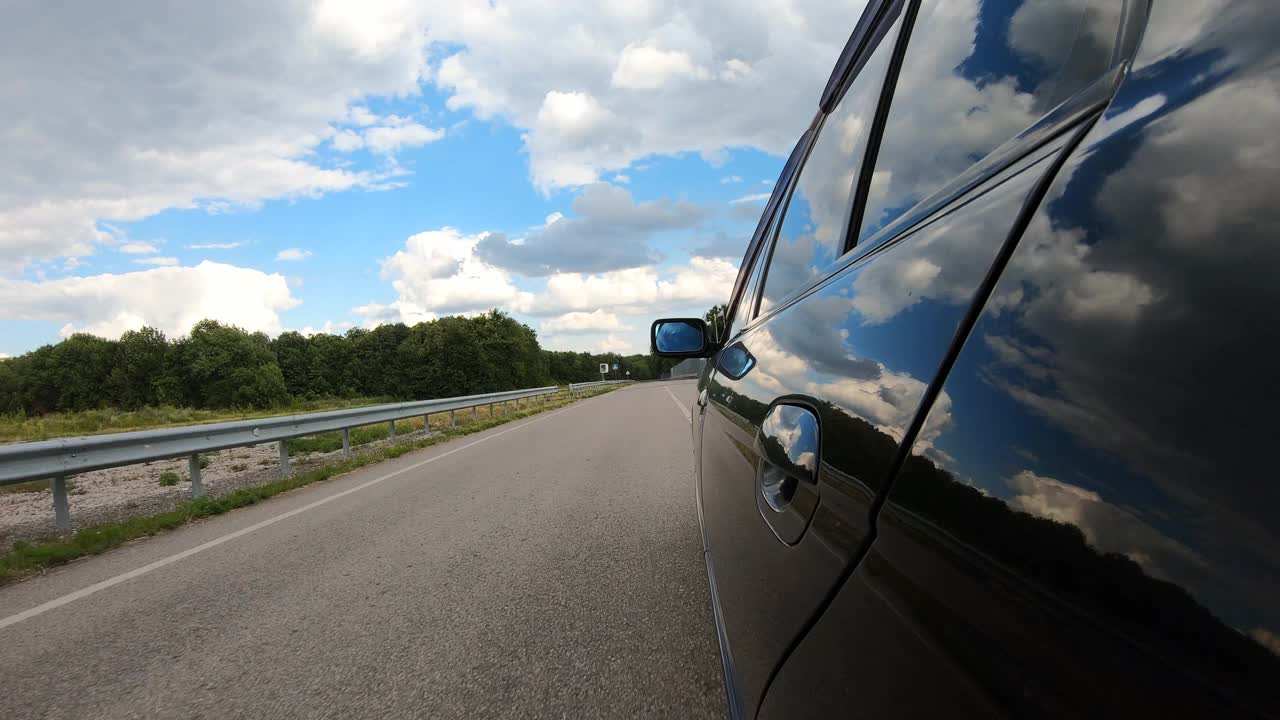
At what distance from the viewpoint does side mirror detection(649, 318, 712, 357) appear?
3967 mm

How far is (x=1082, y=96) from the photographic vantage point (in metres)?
0.81

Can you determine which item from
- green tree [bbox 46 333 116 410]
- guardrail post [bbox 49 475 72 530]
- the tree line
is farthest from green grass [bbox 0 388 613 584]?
green tree [bbox 46 333 116 410]

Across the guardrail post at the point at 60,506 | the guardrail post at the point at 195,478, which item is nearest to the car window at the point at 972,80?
the guardrail post at the point at 60,506

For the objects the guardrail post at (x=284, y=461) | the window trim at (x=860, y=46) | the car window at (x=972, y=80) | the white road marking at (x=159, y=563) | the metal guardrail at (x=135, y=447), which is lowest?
the white road marking at (x=159, y=563)

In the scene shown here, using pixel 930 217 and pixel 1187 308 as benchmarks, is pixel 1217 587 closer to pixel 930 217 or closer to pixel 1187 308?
pixel 1187 308

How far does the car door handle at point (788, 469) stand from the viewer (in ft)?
3.82

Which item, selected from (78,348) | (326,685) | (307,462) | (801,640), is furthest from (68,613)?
(78,348)

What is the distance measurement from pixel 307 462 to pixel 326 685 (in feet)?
32.3

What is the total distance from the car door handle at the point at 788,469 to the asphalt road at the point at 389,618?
54.6 inches

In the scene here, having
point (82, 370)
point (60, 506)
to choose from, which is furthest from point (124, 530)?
point (82, 370)

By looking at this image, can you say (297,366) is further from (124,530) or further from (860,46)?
(860,46)

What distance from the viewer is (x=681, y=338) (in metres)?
4.11

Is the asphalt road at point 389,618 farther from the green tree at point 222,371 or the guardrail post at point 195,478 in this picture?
the green tree at point 222,371

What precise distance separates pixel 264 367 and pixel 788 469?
300 feet
